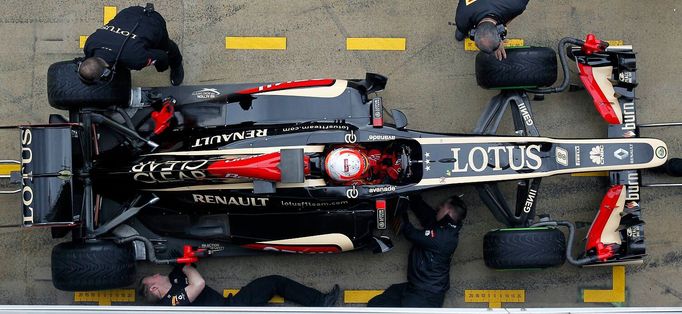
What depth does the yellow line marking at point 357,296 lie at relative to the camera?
790 centimetres

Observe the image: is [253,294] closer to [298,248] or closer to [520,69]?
[298,248]

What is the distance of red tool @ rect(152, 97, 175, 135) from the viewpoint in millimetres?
7172

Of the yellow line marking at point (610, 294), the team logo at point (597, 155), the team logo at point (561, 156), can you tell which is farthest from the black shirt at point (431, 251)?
the yellow line marking at point (610, 294)

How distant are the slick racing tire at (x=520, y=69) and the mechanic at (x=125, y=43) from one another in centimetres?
306

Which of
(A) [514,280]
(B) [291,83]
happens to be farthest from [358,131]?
(A) [514,280]

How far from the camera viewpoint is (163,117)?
7211mm

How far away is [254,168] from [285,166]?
0.26 meters

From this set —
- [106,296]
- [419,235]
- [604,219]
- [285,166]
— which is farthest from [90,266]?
[604,219]

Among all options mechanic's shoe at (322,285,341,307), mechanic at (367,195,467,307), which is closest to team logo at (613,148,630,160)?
mechanic at (367,195,467,307)

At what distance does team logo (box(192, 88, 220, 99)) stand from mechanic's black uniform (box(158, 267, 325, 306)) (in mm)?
1741

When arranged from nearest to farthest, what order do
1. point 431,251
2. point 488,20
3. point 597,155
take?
point 488,20, point 597,155, point 431,251

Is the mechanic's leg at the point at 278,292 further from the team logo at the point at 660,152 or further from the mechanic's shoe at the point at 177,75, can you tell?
the team logo at the point at 660,152

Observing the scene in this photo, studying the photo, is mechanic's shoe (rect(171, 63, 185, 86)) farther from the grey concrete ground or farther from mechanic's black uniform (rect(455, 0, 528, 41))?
mechanic's black uniform (rect(455, 0, 528, 41))

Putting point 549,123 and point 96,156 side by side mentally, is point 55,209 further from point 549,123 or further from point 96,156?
point 549,123
